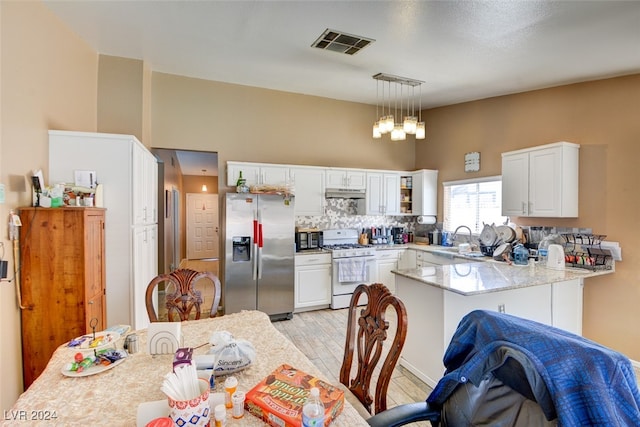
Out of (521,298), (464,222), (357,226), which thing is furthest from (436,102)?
(521,298)

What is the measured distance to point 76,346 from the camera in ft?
5.03

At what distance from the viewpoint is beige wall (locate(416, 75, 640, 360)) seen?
312cm

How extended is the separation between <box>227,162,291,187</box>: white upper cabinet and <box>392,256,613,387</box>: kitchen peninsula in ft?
7.65

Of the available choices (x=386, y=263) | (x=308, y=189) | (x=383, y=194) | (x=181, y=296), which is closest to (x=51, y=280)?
(x=181, y=296)

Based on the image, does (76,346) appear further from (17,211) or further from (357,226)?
(357,226)

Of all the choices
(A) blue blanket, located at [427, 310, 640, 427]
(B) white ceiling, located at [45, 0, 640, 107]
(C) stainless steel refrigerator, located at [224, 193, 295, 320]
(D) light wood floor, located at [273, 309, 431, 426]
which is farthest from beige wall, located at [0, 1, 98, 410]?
(A) blue blanket, located at [427, 310, 640, 427]

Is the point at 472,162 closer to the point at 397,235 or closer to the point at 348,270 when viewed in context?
the point at 397,235

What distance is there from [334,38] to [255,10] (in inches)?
31.1

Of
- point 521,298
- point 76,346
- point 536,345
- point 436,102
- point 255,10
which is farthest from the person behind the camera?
point 436,102

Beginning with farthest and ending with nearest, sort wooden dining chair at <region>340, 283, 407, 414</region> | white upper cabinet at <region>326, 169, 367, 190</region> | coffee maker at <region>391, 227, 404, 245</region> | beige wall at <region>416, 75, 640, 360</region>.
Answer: coffee maker at <region>391, 227, 404, 245</region> < white upper cabinet at <region>326, 169, 367, 190</region> < beige wall at <region>416, 75, 640, 360</region> < wooden dining chair at <region>340, 283, 407, 414</region>

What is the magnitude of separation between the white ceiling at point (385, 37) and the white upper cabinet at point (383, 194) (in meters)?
1.65

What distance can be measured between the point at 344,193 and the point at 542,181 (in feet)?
8.58

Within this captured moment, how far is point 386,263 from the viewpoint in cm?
506

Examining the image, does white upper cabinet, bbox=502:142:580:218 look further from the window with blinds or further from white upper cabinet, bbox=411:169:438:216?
white upper cabinet, bbox=411:169:438:216
